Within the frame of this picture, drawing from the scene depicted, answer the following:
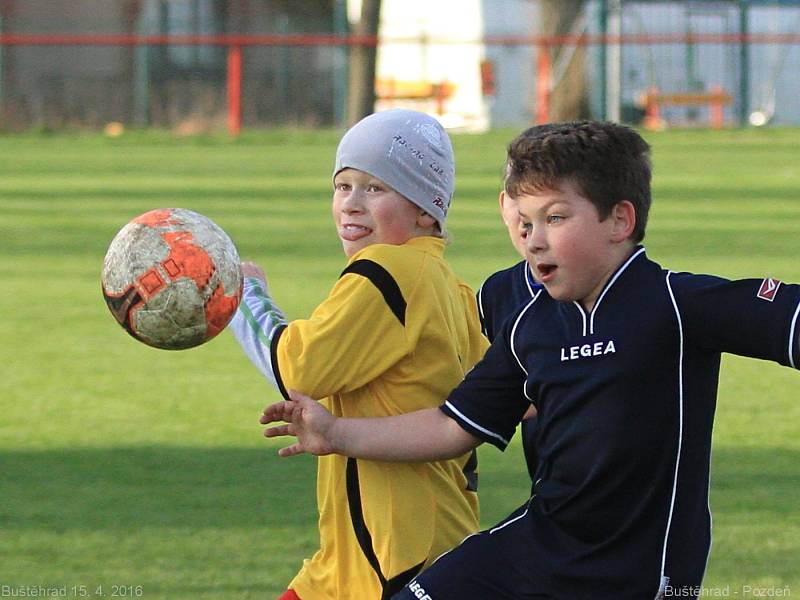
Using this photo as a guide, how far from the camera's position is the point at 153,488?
20.5 feet

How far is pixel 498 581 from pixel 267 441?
3847 mm

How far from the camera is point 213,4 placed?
127 ft

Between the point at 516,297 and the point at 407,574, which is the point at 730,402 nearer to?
the point at 516,297


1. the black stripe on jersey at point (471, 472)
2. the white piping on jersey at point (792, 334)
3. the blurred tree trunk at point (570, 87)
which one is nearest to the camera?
the white piping on jersey at point (792, 334)

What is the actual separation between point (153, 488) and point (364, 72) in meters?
25.8

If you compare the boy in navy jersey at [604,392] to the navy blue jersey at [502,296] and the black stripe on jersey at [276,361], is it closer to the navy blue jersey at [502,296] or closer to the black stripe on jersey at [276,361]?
the black stripe on jersey at [276,361]

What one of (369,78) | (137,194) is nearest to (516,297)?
(137,194)

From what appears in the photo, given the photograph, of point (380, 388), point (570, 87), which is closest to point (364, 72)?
point (570, 87)

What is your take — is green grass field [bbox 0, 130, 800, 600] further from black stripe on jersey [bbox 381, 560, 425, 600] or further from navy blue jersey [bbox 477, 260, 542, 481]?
black stripe on jersey [bbox 381, 560, 425, 600]

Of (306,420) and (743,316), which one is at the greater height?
(743,316)

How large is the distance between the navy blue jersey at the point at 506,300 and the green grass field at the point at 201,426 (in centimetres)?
125

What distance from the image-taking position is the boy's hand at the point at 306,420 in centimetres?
356

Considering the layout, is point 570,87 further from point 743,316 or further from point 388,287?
point 743,316

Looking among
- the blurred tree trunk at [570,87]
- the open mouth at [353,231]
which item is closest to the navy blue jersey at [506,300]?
the open mouth at [353,231]
